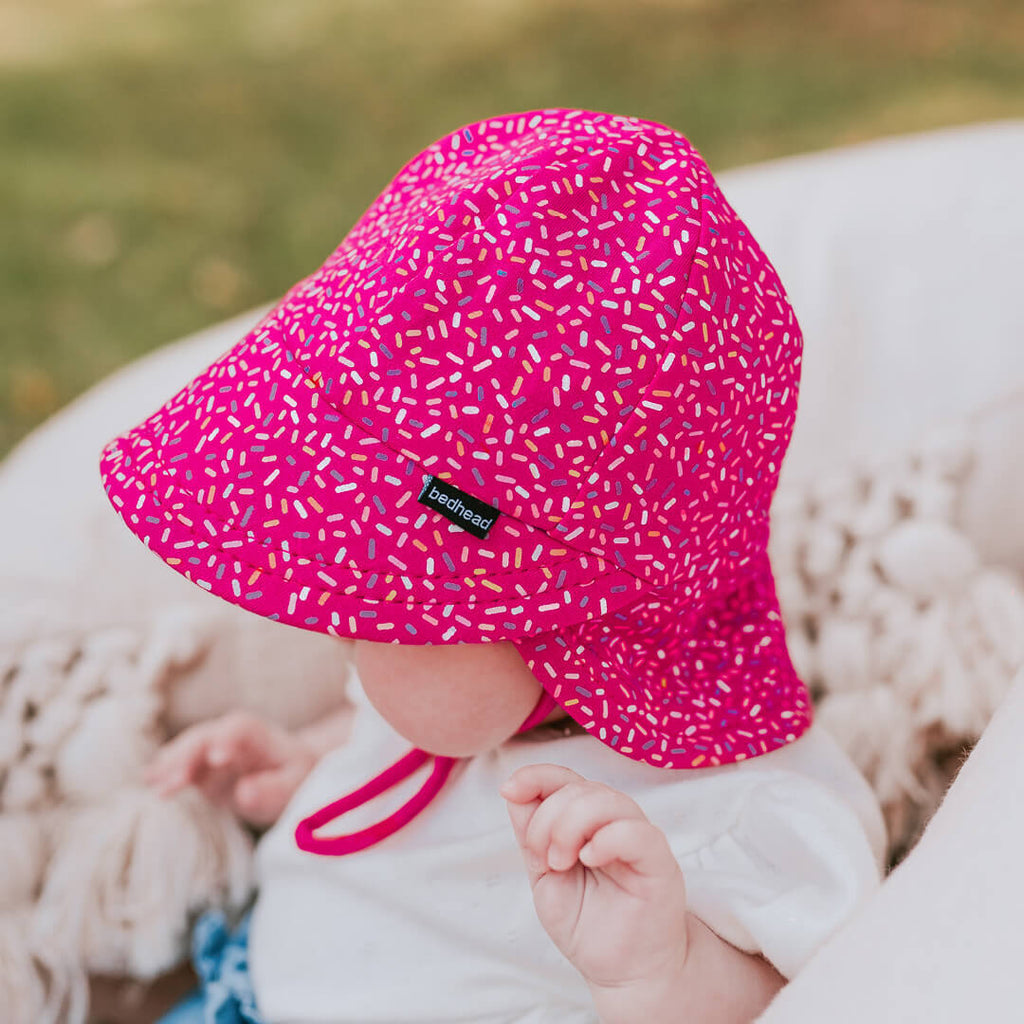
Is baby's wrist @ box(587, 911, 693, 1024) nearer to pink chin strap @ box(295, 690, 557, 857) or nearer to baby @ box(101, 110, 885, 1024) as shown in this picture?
baby @ box(101, 110, 885, 1024)

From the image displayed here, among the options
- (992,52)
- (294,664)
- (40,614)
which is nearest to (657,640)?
(294,664)

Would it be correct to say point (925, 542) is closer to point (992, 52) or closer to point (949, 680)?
point (949, 680)

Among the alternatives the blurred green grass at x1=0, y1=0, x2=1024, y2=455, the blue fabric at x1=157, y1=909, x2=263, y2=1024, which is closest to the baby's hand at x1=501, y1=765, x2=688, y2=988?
the blue fabric at x1=157, y1=909, x2=263, y2=1024

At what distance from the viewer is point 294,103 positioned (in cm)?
245

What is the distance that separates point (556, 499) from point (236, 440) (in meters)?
0.18

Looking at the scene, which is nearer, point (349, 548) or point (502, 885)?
point (349, 548)

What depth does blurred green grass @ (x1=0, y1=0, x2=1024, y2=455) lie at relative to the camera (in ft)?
6.70

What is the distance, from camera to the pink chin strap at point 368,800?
814mm

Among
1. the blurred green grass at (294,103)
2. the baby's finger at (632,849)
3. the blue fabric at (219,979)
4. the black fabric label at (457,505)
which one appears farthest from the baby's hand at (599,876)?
the blurred green grass at (294,103)

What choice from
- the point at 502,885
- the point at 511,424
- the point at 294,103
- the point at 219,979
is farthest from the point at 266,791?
the point at 294,103

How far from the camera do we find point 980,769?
2.10ft

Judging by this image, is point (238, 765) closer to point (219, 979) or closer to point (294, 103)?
point (219, 979)

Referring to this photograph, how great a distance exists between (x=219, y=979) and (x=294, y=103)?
2013 mm

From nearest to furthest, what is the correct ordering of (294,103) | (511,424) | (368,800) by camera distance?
(511,424) < (368,800) < (294,103)
